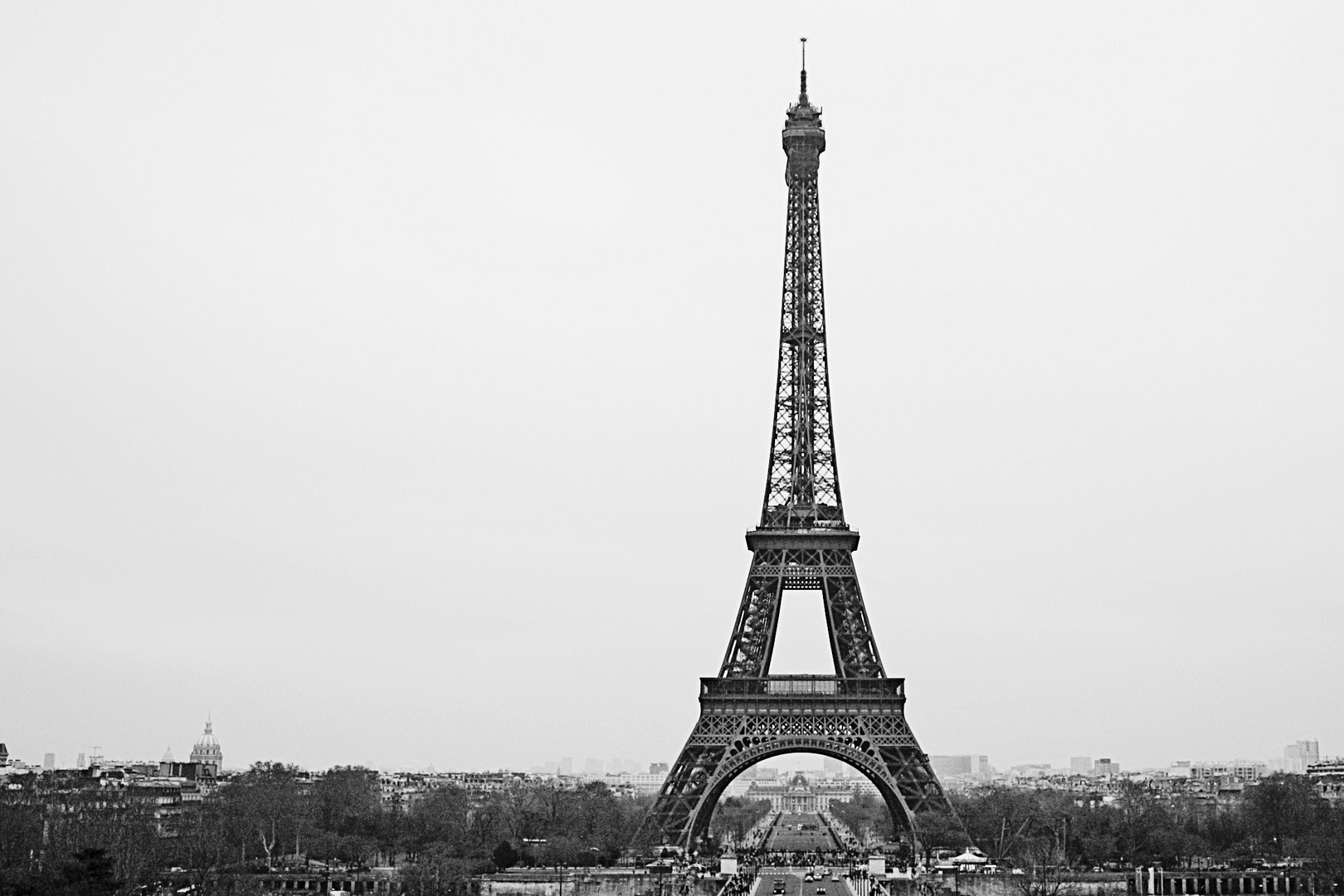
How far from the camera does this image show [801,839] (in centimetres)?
13250

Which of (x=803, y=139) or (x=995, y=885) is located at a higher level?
(x=803, y=139)

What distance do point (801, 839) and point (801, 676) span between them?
202ft

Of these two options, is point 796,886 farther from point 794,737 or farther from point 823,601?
point 823,601

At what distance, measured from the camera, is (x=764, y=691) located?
246ft

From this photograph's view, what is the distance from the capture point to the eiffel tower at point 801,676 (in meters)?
74.0

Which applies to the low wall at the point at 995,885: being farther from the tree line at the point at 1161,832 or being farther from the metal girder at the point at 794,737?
the metal girder at the point at 794,737

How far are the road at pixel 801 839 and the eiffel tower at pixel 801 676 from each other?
3402 centimetres

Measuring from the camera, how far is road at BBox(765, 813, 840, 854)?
11344cm

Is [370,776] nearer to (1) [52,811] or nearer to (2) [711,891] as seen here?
(1) [52,811]

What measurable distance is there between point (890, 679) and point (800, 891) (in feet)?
36.6

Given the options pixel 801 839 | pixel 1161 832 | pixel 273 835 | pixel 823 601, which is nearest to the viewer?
pixel 823 601

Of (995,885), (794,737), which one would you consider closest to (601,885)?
(794,737)

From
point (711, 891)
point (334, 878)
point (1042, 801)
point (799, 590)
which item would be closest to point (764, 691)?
point (799, 590)

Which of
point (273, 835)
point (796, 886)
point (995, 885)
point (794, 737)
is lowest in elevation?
point (796, 886)
